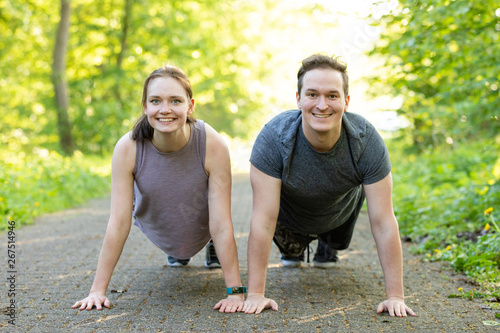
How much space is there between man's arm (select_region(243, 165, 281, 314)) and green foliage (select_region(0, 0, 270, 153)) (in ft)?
36.9

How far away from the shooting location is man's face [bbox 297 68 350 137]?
368 centimetres

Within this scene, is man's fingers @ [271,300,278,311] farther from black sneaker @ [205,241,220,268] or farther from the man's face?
black sneaker @ [205,241,220,268]

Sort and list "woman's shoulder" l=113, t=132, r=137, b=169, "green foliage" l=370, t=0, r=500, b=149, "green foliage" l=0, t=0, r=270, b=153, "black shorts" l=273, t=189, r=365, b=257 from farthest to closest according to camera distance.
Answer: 1. "green foliage" l=0, t=0, r=270, b=153
2. "green foliage" l=370, t=0, r=500, b=149
3. "black shorts" l=273, t=189, r=365, b=257
4. "woman's shoulder" l=113, t=132, r=137, b=169

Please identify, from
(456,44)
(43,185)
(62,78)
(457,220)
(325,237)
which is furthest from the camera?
(62,78)

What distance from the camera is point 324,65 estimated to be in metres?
3.74

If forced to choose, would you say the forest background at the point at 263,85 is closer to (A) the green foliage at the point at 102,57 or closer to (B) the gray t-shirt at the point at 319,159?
(A) the green foliage at the point at 102,57

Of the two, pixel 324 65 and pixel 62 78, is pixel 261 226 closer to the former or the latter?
pixel 324 65

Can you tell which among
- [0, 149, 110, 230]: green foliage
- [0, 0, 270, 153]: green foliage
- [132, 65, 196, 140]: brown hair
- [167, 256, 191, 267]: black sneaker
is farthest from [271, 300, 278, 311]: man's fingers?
[0, 0, 270, 153]: green foliage

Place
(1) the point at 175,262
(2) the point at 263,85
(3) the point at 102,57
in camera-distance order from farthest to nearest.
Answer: (2) the point at 263,85 < (3) the point at 102,57 < (1) the point at 175,262

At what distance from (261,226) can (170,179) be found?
0.77 meters

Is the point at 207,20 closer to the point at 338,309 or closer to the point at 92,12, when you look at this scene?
the point at 92,12

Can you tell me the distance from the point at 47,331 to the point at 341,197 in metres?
2.24

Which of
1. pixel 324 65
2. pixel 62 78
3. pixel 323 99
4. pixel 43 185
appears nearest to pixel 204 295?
pixel 323 99

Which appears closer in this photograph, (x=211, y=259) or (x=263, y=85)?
(x=211, y=259)
